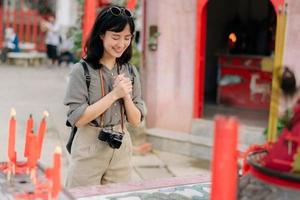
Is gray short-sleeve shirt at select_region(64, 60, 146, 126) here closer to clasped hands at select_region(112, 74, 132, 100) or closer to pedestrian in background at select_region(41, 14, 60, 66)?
clasped hands at select_region(112, 74, 132, 100)

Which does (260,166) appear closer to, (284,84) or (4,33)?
(284,84)

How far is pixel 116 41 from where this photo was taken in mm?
2658

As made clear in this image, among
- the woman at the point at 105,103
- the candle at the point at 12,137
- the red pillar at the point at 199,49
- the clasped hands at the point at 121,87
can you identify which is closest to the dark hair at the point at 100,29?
the woman at the point at 105,103

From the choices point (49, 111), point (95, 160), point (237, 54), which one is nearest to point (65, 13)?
point (49, 111)

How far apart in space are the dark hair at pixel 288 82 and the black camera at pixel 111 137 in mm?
1347

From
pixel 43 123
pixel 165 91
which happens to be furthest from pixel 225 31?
pixel 43 123

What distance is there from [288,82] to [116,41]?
1325mm

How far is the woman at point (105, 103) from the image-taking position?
8.69 ft

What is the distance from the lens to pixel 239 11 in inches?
390

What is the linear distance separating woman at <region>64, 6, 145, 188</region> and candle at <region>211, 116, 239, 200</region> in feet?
4.36

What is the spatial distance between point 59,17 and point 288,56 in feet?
42.6

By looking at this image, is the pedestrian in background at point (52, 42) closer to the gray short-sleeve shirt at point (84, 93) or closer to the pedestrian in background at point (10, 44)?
the pedestrian in background at point (10, 44)

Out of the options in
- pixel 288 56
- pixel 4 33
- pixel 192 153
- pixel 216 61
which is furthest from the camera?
pixel 4 33

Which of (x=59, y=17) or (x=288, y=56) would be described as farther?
(x=59, y=17)
